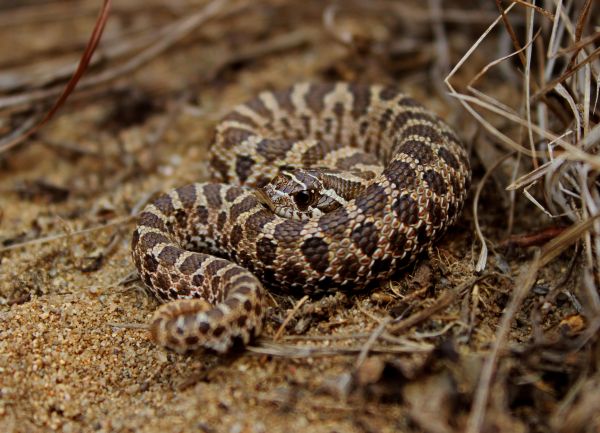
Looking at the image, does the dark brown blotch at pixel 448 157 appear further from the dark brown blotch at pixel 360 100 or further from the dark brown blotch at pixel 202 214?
the dark brown blotch at pixel 202 214

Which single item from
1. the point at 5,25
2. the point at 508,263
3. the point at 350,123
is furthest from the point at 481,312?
the point at 5,25

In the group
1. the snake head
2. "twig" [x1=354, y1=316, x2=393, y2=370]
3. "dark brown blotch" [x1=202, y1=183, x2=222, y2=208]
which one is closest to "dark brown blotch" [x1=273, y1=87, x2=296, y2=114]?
"dark brown blotch" [x1=202, y1=183, x2=222, y2=208]

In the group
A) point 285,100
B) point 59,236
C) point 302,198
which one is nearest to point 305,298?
point 302,198


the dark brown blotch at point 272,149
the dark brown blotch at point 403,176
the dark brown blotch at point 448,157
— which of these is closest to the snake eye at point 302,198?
the dark brown blotch at point 403,176

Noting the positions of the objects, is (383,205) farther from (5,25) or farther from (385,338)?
(5,25)

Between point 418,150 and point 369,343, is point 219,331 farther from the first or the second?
point 418,150

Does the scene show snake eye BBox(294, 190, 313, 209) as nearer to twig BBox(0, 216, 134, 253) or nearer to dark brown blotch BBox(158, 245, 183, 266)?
dark brown blotch BBox(158, 245, 183, 266)

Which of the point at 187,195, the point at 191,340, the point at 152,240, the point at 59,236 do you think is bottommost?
the point at 59,236

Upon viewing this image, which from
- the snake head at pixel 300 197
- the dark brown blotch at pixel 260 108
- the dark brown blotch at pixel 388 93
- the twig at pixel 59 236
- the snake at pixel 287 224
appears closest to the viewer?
the snake at pixel 287 224
